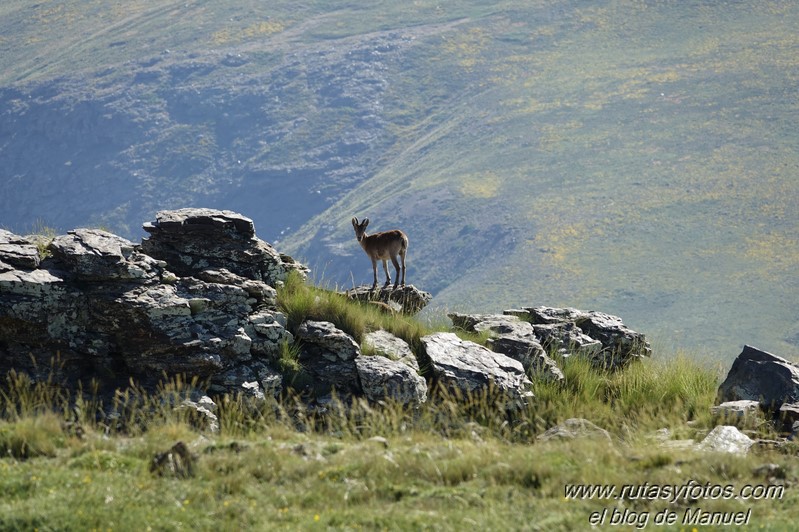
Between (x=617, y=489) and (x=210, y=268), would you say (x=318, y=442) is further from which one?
(x=210, y=268)

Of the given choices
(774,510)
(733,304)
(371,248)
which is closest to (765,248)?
(733,304)

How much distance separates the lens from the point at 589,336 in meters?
23.8

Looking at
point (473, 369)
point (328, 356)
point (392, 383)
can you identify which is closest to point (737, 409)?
point (473, 369)

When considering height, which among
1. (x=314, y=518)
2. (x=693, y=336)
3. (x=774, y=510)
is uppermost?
(x=314, y=518)

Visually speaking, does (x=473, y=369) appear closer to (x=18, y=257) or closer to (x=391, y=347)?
(x=391, y=347)

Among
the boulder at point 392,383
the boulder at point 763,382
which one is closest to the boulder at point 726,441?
the boulder at point 763,382

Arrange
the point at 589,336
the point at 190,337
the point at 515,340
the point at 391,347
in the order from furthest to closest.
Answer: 1. the point at 589,336
2. the point at 515,340
3. the point at 391,347
4. the point at 190,337

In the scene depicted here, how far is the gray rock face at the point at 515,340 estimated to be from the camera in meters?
21.3

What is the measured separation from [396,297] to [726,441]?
30.5 ft

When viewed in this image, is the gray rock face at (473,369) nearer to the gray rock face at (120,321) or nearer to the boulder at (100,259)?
the gray rock face at (120,321)

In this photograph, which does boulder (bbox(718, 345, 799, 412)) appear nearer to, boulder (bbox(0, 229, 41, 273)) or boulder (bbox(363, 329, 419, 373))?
boulder (bbox(363, 329, 419, 373))

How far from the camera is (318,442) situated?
1592 centimetres

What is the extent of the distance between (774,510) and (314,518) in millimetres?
5303

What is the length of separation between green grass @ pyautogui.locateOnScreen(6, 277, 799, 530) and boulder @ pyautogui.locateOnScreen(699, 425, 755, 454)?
1.74 feet
